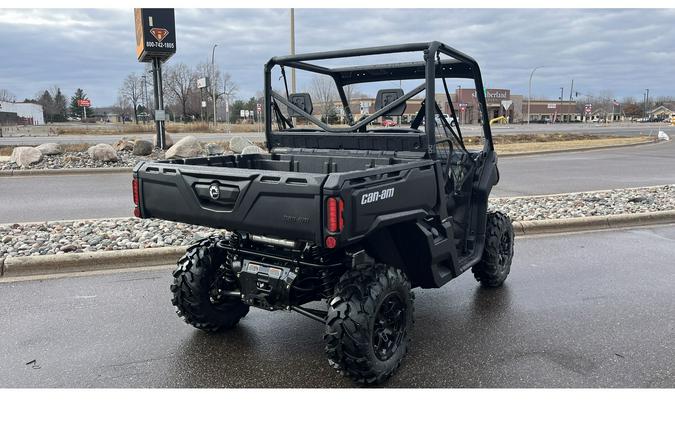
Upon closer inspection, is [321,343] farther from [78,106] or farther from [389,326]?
[78,106]

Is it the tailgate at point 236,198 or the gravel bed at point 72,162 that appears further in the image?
the gravel bed at point 72,162

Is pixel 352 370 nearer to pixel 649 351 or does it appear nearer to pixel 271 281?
pixel 271 281

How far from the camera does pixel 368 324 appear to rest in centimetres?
329

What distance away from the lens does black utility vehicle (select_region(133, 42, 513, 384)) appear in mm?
3188

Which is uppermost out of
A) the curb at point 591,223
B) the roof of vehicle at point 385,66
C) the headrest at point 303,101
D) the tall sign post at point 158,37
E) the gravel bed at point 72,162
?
the tall sign post at point 158,37

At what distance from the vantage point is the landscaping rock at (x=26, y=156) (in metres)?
14.6

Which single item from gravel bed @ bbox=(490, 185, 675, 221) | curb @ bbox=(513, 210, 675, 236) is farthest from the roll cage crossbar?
gravel bed @ bbox=(490, 185, 675, 221)

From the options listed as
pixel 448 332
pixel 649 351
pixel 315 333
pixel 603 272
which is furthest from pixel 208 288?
pixel 603 272

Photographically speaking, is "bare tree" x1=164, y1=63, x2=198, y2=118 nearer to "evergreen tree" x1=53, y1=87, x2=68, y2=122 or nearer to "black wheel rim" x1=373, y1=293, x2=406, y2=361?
"evergreen tree" x1=53, y1=87, x2=68, y2=122

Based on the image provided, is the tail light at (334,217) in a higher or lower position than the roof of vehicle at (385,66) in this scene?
lower

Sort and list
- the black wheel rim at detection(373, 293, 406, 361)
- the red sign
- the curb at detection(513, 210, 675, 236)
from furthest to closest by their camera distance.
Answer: the red sign
the curb at detection(513, 210, 675, 236)
the black wheel rim at detection(373, 293, 406, 361)

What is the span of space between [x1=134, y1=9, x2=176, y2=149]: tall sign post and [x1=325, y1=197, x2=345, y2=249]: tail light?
15.7 metres

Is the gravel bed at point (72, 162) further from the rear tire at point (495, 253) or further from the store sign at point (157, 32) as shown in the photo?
the rear tire at point (495, 253)

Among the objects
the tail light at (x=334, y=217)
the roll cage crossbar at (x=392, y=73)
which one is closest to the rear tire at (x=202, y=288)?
the roll cage crossbar at (x=392, y=73)
